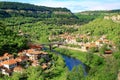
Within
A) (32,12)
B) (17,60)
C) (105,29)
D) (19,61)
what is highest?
(32,12)

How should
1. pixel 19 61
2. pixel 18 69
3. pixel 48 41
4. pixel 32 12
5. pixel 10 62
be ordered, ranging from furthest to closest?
pixel 32 12 → pixel 48 41 → pixel 19 61 → pixel 10 62 → pixel 18 69

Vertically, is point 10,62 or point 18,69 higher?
point 10,62

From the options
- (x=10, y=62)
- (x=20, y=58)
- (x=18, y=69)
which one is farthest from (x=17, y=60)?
(x=18, y=69)

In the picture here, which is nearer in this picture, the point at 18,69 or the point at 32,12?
the point at 18,69

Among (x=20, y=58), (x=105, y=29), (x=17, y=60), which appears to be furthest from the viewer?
(x=105, y=29)

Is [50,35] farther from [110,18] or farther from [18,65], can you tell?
[18,65]

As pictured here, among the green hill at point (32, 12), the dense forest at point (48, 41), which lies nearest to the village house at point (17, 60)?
the dense forest at point (48, 41)

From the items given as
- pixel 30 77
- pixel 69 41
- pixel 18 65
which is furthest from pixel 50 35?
pixel 30 77

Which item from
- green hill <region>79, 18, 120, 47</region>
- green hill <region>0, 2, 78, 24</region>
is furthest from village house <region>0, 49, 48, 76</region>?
green hill <region>0, 2, 78, 24</region>

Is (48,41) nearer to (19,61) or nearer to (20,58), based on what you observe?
(20,58)

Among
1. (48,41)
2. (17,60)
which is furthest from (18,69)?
(48,41)
